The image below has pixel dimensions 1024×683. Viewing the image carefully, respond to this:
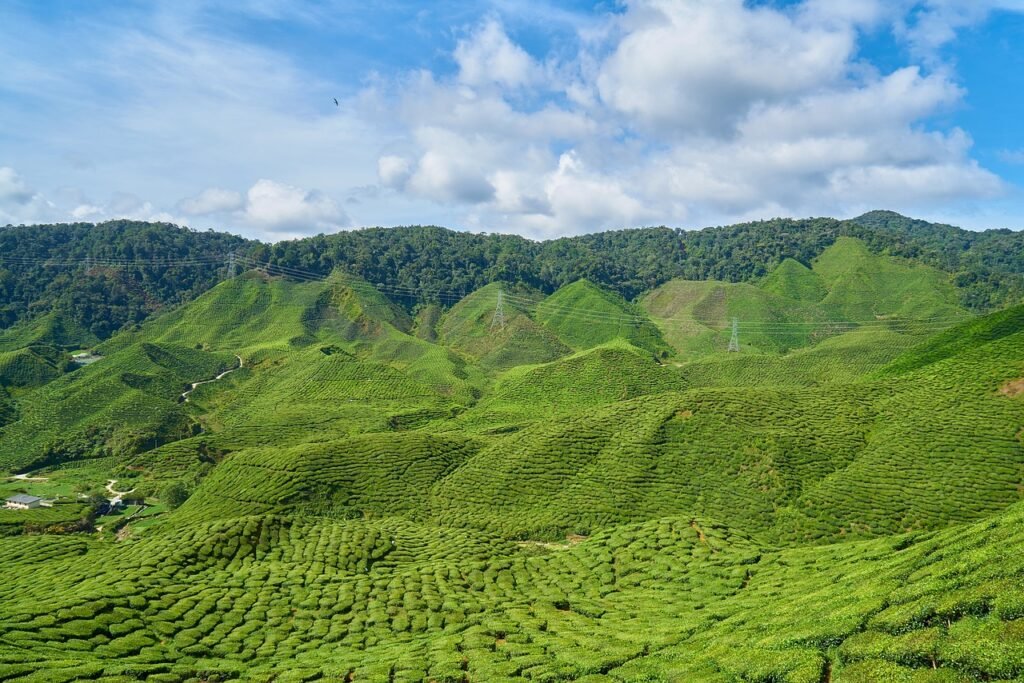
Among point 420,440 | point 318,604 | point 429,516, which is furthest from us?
point 420,440

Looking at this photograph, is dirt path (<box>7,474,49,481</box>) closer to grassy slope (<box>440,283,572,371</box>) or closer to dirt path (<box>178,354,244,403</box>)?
dirt path (<box>178,354,244,403</box>)

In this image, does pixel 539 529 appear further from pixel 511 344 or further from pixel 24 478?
pixel 511 344

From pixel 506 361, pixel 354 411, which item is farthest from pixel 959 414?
pixel 506 361

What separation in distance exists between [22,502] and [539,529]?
235 ft

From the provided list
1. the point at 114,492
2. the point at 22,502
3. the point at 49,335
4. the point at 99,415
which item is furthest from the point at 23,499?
the point at 49,335

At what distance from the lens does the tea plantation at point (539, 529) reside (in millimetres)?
30297

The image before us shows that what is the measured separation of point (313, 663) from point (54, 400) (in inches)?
4681

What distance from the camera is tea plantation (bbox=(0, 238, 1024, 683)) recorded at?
3030cm

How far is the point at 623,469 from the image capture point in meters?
72.4

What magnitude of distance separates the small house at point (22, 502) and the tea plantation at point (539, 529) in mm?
3343

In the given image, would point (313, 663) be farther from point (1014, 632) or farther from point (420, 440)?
point (420, 440)

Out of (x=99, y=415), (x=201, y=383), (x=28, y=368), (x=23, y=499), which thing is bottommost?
(x=23, y=499)

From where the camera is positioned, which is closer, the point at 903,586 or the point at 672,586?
the point at 903,586

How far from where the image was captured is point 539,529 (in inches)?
2515
